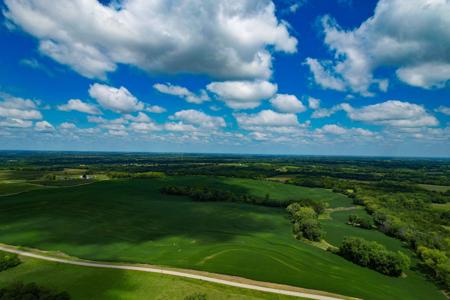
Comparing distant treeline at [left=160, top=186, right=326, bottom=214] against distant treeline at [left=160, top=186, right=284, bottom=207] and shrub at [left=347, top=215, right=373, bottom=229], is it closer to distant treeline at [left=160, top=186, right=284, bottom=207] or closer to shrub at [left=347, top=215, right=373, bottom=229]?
distant treeline at [left=160, top=186, right=284, bottom=207]

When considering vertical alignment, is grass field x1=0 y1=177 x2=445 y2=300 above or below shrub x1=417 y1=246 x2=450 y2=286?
above

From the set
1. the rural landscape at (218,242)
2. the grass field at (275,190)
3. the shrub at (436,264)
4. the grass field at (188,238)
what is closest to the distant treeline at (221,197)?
the rural landscape at (218,242)

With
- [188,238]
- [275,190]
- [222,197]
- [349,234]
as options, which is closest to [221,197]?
[222,197]

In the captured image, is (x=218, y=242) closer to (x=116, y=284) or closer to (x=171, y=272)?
(x=171, y=272)

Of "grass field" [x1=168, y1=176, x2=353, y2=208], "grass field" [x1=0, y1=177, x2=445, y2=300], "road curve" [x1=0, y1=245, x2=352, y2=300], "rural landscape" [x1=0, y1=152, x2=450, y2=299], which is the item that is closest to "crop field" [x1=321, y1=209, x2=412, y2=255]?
"rural landscape" [x1=0, y1=152, x2=450, y2=299]

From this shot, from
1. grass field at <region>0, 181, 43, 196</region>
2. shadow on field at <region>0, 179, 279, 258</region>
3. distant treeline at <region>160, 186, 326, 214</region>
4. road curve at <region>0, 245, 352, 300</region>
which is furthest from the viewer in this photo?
distant treeline at <region>160, 186, 326, 214</region>

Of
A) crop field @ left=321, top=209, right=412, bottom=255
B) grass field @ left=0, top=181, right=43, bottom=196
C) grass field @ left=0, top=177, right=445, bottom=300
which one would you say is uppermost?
grass field @ left=0, top=181, right=43, bottom=196
